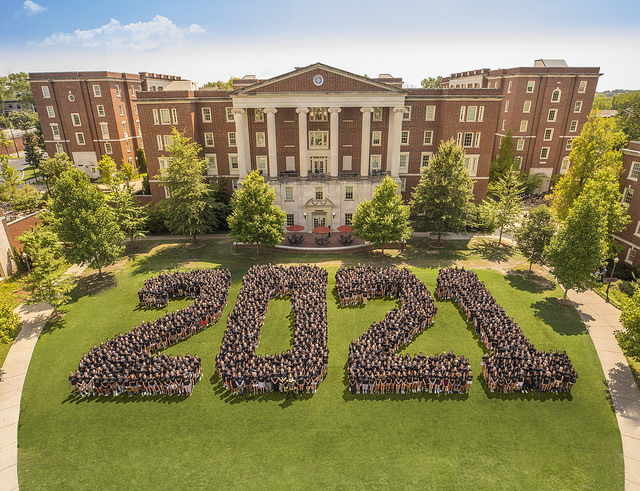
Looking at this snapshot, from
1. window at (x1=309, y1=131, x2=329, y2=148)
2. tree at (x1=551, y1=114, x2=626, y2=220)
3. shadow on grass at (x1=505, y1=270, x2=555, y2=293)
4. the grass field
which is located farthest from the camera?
window at (x1=309, y1=131, x2=329, y2=148)

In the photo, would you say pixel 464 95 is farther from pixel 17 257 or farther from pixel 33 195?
pixel 33 195

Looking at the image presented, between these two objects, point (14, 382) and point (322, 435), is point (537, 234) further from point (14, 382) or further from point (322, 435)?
point (14, 382)

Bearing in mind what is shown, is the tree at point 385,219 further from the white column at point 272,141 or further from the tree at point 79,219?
the tree at point 79,219

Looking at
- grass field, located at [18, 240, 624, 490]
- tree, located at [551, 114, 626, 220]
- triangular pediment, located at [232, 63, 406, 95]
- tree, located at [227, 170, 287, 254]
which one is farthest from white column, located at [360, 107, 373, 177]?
grass field, located at [18, 240, 624, 490]

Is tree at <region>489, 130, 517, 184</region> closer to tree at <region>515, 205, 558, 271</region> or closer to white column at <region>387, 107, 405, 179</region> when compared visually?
white column at <region>387, 107, 405, 179</region>

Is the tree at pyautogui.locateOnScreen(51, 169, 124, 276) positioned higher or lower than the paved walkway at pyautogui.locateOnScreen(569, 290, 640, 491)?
higher

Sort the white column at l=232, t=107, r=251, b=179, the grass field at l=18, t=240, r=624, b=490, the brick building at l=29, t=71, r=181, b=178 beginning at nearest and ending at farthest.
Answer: the grass field at l=18, t=240, r=624, b=490, the white column at l=232, t=107, r=251, b=179, the brick building at l=29, t=71, r=181, b=178

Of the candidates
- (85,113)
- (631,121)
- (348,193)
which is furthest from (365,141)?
(631,121)
